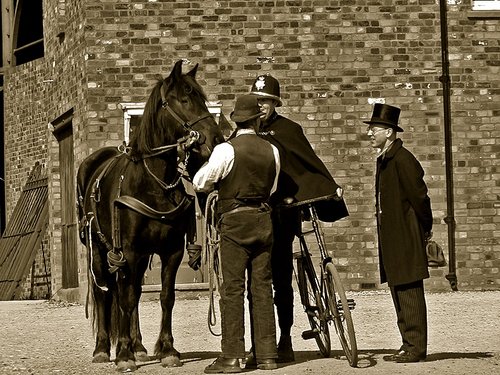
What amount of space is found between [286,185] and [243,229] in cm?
86

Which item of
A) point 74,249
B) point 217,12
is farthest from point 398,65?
point 74,249

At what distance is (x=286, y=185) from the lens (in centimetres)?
1052

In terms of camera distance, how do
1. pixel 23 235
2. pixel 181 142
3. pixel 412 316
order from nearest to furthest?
pixel 181 142 < pixel 412 316 < pixel 23 235

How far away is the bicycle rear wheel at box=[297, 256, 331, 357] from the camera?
10469 millimetres

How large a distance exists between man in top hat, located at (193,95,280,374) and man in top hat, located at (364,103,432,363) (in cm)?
101

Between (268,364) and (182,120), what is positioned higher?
(182,120)

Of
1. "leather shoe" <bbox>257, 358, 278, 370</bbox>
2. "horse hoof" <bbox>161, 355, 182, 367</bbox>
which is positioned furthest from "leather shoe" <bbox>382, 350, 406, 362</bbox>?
"horse hoof" <bbox>161, 355, 182, 367</bbox>

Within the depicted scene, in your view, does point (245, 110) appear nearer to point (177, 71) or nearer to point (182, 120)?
point (182, 120)

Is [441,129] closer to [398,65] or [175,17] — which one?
[398,65]

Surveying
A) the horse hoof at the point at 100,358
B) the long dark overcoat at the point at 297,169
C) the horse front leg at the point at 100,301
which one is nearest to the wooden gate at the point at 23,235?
the horse front leg at the point at 100,301

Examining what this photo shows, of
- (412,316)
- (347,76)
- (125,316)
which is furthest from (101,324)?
(347,76)

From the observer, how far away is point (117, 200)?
10.5 m

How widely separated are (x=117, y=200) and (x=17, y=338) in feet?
12.5

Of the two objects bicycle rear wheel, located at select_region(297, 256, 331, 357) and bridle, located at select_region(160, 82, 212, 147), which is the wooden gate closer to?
bicycle rear wheel, located at select_region(297, 256, 331, 357)
